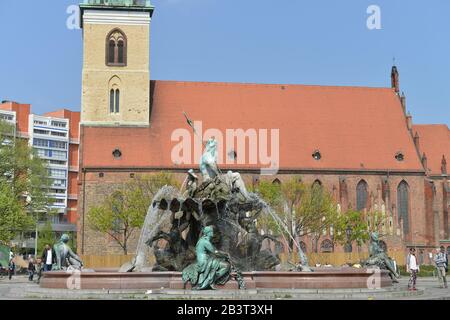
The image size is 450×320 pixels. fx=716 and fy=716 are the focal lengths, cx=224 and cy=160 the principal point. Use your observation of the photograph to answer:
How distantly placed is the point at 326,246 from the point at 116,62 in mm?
23856

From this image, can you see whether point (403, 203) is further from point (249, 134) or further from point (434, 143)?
point (249, 134)

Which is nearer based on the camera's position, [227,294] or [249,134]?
[227,294]

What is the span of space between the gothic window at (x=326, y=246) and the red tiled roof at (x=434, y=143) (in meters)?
14.5

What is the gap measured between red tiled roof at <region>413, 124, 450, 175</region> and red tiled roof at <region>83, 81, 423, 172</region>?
5003 mm

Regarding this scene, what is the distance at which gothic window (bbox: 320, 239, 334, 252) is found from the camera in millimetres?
60531

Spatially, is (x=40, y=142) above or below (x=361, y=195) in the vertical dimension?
above

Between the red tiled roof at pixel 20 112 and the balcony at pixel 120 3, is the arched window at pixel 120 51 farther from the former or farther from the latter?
the red tiled roof at pixel 20 112

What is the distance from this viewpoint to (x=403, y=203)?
2495 inches

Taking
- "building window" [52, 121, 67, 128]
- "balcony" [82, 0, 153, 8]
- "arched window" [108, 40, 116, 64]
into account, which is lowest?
"arched window" [108, 40, 116, 64]

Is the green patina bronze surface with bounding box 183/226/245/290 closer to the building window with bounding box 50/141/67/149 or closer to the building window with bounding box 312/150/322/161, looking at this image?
the building window with bounding box 312/150/322/161

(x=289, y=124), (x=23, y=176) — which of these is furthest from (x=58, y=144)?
(x=289, y=124)

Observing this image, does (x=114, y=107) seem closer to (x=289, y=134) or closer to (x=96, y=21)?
(x=96, y=21)

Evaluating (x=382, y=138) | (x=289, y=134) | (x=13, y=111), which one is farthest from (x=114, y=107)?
(x=13, y=111)

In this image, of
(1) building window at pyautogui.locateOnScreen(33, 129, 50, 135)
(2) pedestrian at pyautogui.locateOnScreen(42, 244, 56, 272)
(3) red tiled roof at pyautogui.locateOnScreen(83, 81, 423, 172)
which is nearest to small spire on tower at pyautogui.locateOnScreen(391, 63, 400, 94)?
(3) red tiled roof at pyautogui.locateOnScreen(83, 81, 423, 172)
